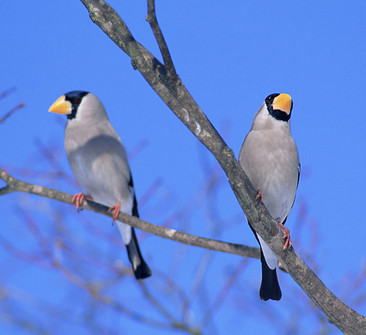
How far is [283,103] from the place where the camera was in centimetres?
327

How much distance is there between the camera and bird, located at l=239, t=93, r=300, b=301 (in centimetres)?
302

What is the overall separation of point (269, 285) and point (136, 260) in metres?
1.12

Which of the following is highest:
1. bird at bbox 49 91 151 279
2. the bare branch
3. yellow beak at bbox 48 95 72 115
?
yellow beak at bbox 48 95 72 115

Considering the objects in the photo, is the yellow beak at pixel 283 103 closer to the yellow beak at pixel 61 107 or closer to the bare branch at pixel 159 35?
the bare branch at pixel 159 35

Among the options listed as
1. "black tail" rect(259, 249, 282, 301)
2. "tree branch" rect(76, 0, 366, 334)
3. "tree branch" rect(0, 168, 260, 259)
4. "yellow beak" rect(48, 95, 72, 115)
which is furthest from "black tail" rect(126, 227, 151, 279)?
"tree branch" rect(76, 0, 366, 334)

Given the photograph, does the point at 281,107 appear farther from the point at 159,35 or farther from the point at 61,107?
the point at 61,107

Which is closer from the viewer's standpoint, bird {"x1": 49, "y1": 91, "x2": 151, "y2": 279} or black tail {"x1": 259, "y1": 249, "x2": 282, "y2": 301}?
black tail {"x1": 259, "y1": 249, "x2": 282, "y2": 301}

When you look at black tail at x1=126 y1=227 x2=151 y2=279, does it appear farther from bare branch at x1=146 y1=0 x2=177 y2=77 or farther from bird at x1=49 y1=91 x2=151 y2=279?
bare branch at x1=146 y1=0 x2=177 y2=77

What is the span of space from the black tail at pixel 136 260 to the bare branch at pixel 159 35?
1.94m

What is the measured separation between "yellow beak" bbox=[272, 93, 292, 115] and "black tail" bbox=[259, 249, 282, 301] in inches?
41.2

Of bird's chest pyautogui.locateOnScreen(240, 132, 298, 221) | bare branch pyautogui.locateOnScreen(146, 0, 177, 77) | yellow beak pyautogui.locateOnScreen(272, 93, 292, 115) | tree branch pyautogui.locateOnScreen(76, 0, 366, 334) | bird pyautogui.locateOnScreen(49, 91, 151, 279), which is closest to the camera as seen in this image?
bare branch pyautogui.locateOnScreen(146, 0, 177, 77)

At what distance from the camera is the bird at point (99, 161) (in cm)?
349

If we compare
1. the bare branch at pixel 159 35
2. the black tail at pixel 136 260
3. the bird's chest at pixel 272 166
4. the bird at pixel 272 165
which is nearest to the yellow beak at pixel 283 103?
the bird at pixel 272 165

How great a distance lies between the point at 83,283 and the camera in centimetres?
361
